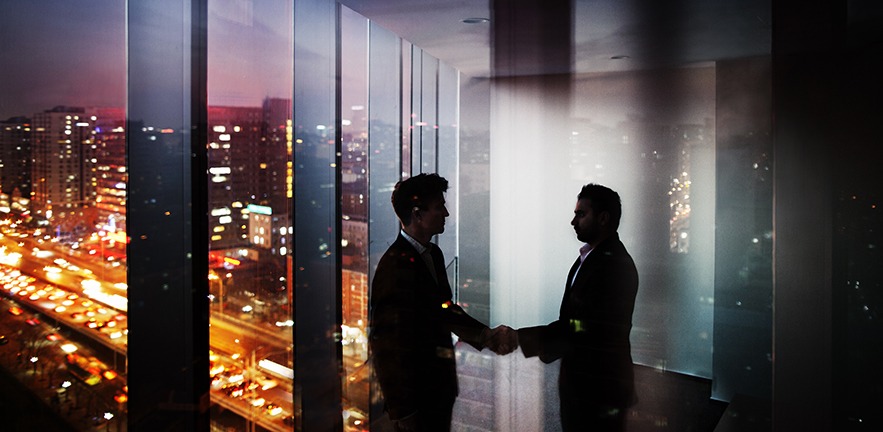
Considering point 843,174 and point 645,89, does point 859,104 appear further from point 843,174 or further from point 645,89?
point 645,89

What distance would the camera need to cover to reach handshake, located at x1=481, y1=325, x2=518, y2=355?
307cm

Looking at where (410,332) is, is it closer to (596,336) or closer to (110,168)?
(596,336)

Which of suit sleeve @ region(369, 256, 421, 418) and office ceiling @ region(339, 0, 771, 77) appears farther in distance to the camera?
office ceiling @ region(339, 0, 771, 77)

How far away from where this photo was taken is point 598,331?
75.7 inches

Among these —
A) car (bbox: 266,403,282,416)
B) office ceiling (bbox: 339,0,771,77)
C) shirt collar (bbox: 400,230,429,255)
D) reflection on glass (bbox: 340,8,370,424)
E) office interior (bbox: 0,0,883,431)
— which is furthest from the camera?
reflection on glass (bbox: 340,8,370,424)

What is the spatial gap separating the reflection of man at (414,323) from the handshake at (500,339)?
1.00 meters

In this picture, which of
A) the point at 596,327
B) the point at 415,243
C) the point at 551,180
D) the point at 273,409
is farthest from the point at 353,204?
the point at 551,180

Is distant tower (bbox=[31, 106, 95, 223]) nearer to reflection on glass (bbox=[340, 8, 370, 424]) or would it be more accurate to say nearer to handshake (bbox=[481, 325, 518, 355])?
reflection on glass (bbox=[340, 8, 370, 424])

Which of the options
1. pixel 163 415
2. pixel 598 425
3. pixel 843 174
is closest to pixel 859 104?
pixel 843 174

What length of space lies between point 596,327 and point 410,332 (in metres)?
0.70

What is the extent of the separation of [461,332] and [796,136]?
5.72 ft

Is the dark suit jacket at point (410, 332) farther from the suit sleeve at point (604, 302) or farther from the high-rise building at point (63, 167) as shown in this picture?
the high-rise building at point (63, 167)

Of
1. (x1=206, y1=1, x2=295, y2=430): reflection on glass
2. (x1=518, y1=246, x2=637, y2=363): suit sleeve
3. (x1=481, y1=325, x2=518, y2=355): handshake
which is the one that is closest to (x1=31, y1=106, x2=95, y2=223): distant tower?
(x1=206, y1=1, x2=295, y2=430): reflection on glass

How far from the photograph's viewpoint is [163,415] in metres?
1.53
